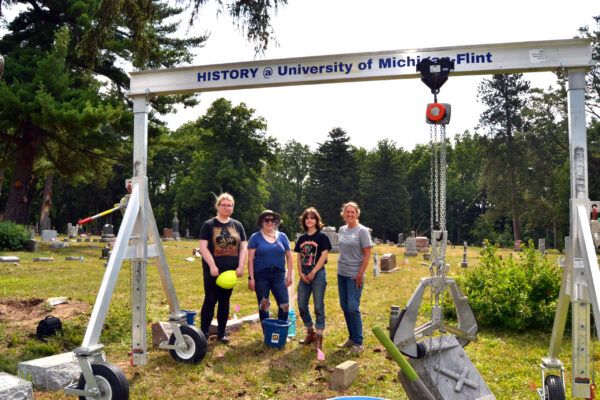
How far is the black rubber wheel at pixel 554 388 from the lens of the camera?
4102 mm

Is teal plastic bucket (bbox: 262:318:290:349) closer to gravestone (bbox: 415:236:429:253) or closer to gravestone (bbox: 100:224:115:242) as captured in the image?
gravestone (bbox: 415:236:429:253)

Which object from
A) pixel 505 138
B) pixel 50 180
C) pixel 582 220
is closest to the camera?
pixel 582 220

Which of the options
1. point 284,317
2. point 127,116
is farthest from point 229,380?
point 127,116

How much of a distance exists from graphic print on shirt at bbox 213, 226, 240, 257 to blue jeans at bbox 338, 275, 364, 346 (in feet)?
4.74

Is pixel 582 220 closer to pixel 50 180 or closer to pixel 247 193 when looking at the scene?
pixel 50 180

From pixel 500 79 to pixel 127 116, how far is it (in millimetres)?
42224

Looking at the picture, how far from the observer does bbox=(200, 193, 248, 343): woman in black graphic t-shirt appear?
5977 mm

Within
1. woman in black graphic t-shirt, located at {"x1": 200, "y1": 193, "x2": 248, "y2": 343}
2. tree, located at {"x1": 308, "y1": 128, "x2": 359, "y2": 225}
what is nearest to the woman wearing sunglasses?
woman in black graphic t-shirt, located at {"x1": 200, "y1": 193, "x2": 248, "y2": 343}

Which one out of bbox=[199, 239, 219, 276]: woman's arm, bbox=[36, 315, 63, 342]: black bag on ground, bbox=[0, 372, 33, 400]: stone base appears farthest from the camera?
bbox=[36, 315, 63, 342]: black bag on ground

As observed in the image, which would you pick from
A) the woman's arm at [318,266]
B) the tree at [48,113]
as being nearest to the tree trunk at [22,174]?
the tree at [48,113]

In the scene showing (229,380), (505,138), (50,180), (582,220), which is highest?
(505,138)

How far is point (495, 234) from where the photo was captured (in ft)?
190

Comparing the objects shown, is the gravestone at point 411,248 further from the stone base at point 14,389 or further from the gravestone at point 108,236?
the stone base at point 14,389

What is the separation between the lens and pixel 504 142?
1939 inches
